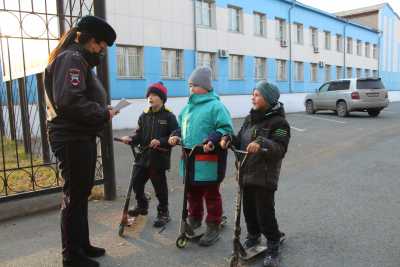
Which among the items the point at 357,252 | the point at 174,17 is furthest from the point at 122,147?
the point at 174,17

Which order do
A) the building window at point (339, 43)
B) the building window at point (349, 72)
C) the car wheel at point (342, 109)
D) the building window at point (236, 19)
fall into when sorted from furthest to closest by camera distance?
the building window at point (349, 72) → the building window at point (339, 43) → the building window at point (236, 19) → the car wheel at point (342, 109)

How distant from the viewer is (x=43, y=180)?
5906 mm

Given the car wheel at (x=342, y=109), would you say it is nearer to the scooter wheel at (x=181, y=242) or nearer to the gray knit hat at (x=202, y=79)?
the gray knit hat at (x=202, y=79)

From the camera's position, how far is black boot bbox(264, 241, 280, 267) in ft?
11.0

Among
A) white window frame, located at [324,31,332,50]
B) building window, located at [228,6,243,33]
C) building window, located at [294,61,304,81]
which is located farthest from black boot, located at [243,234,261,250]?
white window frame, located at [324,31,332,50]

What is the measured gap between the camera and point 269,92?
134 inches

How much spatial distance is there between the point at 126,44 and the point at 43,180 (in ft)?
35.2

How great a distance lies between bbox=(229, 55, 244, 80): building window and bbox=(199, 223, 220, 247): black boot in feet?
58.5

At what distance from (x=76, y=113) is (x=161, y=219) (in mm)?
1867

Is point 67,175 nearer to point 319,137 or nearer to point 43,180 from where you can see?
point 43,180

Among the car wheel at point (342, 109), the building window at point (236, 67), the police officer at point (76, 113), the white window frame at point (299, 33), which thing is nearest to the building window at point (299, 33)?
the white window frame at point (299, 33)

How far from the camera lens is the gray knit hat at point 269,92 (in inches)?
134

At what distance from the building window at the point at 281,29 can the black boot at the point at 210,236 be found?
22.3 m

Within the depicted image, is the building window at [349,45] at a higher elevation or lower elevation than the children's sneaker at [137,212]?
higher
